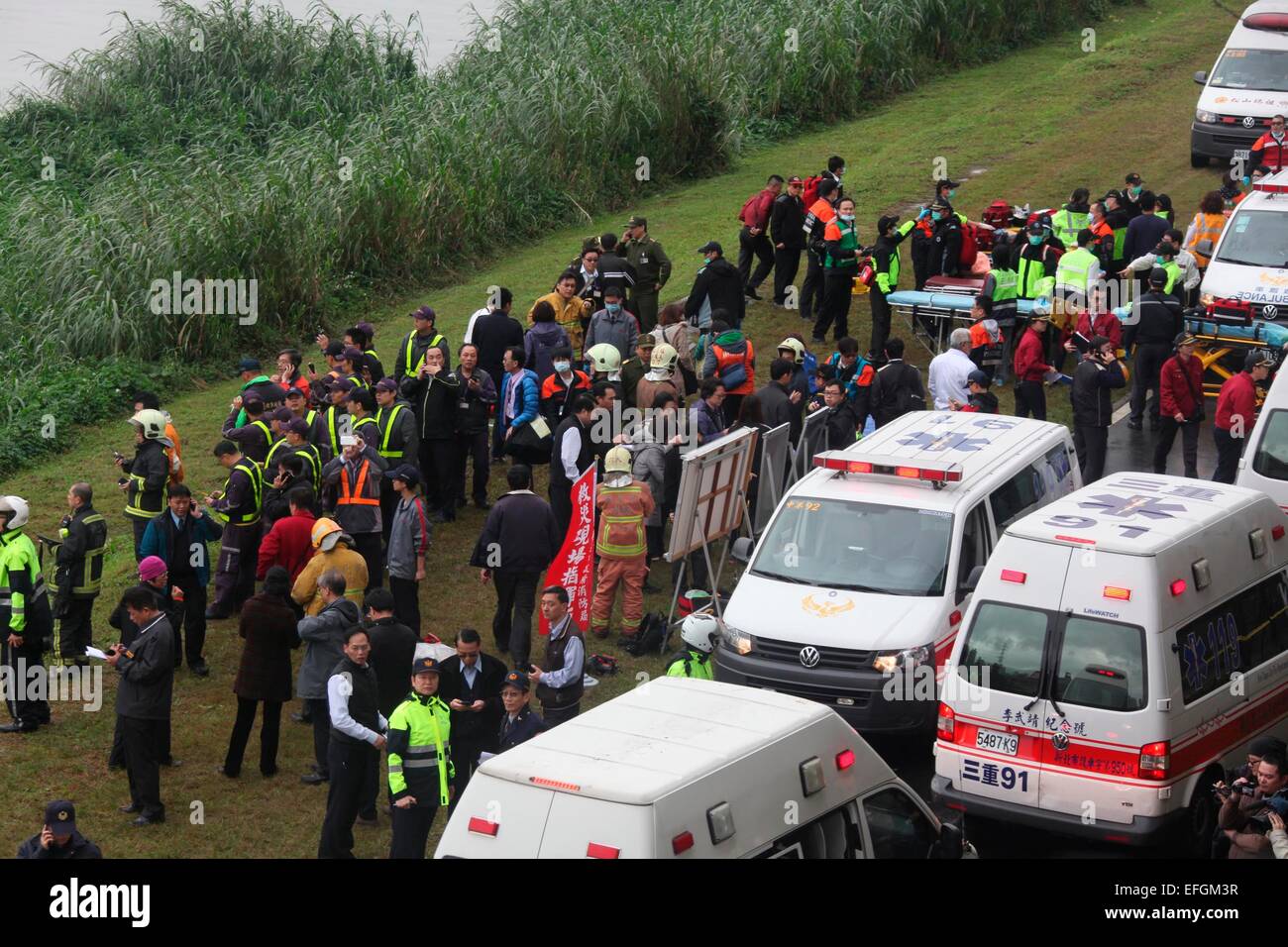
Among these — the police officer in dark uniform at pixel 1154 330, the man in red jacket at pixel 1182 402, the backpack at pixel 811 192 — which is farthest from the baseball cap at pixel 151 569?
the backpack at pixel 811 192

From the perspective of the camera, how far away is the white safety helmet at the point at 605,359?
17.1m

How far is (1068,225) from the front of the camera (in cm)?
2186

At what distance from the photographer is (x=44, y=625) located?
44.7ft

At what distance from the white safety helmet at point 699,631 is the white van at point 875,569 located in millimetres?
307

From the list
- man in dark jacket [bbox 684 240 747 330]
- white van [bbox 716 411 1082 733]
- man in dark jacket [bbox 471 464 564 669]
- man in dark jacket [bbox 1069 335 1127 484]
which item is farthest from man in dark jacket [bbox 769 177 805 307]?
man in dark jacket [bbox 471 464 564 669]

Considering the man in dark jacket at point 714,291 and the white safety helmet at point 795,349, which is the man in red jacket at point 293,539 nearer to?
the white safety helmet at point 795,349

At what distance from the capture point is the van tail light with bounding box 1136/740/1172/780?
11.1m

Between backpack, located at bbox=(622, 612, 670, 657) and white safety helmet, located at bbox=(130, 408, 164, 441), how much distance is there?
448 cm

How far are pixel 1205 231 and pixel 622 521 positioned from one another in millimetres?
10911

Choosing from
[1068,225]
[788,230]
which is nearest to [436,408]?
[788,230]

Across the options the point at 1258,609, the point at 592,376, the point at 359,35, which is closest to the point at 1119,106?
the point at 359,35

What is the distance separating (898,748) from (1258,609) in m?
2.97

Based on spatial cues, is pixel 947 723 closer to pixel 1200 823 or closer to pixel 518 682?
pixel 1200 823
